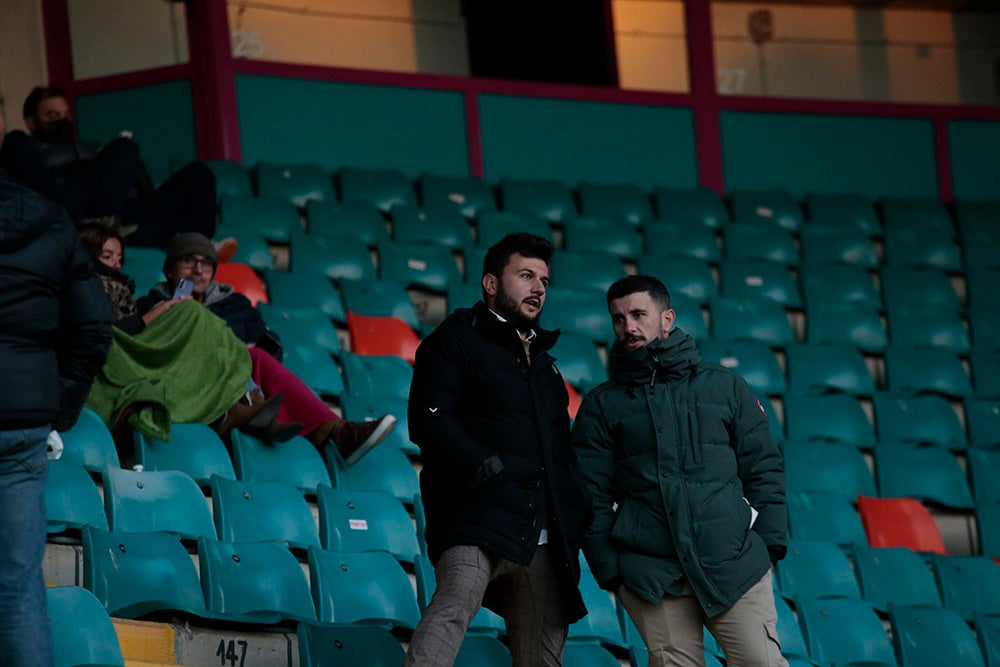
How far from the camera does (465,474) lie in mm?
3301

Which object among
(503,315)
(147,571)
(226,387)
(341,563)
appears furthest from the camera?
(226,387)

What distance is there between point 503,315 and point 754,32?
23.5 feet

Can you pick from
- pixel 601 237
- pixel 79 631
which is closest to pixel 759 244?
pixel 601 237

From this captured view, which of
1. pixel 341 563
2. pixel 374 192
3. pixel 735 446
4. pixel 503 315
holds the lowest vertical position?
pixel 341 563

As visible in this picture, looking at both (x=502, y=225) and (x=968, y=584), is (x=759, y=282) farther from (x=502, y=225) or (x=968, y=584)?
(x=968, y=584)

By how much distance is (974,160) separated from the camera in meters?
9.51

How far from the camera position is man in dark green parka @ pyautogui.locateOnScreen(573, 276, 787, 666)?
3.44 metres

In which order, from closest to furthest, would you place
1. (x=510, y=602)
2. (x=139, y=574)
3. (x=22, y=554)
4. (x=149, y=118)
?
(x=22, y=554) < (x=510, y=602) < (x=139, y=574) < (x=149, y=118)

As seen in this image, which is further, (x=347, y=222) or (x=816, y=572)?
(x=347, y=222)

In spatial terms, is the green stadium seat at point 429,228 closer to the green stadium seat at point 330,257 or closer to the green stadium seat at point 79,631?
the green stadium seat at point 330,257

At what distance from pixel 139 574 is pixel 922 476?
3.68m

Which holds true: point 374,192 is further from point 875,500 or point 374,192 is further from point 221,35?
point 875,500

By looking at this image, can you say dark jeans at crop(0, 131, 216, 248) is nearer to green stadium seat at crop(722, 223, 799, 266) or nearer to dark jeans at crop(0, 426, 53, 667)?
green stadium seat at crop(722, 223, 799, 266)

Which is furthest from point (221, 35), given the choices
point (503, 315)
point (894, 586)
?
point (503, 315)
